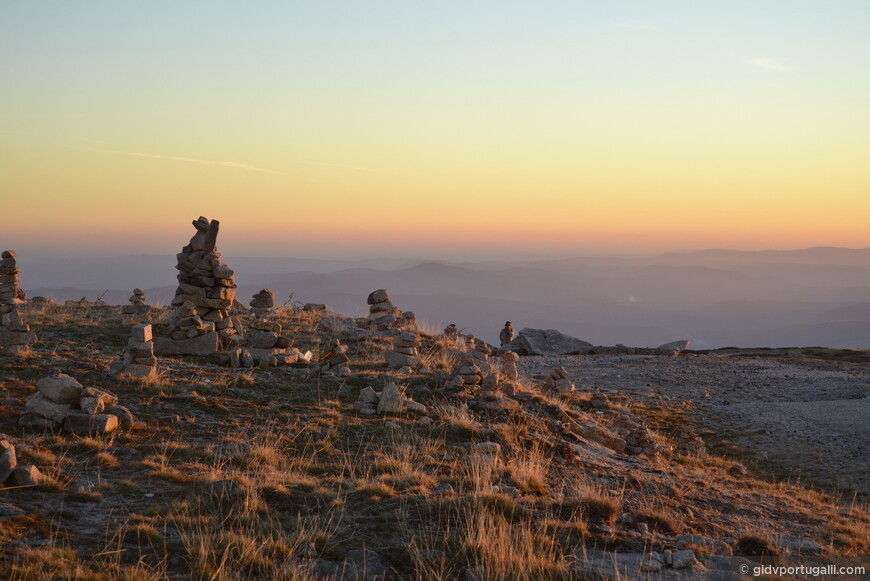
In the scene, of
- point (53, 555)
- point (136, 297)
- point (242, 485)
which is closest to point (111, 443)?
point (242, 485)

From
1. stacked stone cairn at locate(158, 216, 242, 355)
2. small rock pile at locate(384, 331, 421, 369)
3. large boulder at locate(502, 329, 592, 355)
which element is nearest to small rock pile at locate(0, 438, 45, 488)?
stacked stone cairn at locate(158, 216, 242, 355)

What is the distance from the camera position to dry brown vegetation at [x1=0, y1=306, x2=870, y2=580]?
23.1 ft

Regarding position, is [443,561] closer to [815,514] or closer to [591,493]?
[591,493]

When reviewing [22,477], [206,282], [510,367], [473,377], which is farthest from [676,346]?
[22,477]

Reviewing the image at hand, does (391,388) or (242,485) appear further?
(391,388)

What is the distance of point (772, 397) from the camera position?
24.0 meters

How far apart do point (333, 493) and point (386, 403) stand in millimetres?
4945

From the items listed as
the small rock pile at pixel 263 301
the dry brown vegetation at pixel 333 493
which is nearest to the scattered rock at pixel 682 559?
the dry brown vegetation at pixel 333 493

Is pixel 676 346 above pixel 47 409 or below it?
below

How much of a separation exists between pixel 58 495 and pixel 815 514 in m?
11.3

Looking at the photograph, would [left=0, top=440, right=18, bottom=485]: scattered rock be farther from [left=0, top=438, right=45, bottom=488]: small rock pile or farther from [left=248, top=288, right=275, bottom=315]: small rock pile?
[left=248, top=288, right=275, bottom=315]: small rock pile

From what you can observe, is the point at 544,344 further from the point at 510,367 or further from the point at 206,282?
the point at 206,282

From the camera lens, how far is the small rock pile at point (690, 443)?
17.2 metres

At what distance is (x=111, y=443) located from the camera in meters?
10.0
